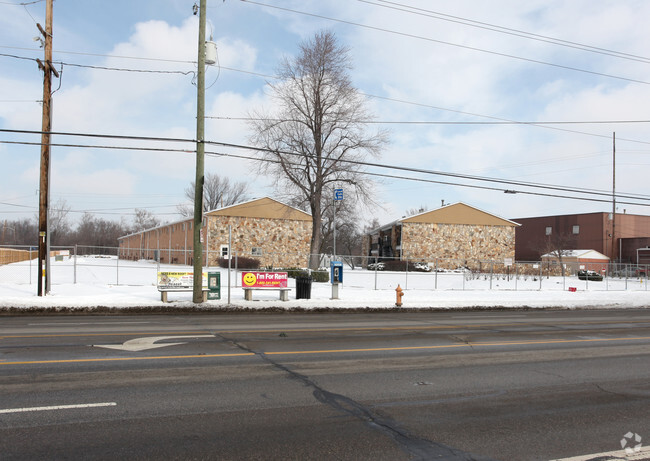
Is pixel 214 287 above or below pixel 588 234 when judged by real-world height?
below

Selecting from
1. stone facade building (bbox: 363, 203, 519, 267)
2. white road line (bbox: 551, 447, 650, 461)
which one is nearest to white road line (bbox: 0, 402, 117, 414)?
white road line (bbox: 551, 447, 650, 461)

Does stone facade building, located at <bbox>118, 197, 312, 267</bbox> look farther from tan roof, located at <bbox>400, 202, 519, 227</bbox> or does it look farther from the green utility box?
the green utility box

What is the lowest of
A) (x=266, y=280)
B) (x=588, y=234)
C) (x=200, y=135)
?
(x=266, y=280)

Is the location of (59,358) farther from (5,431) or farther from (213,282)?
(213,282)

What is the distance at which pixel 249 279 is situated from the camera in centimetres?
1967

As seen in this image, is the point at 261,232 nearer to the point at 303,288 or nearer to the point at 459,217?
the point at 459,217

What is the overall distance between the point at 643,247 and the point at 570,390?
75.4 meters

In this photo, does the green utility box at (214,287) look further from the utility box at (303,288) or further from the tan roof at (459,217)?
the tan roof at (459,217)

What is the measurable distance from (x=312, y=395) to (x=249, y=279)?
13754 mm

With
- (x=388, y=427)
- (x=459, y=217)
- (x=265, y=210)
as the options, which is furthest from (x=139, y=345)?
(x=459, y=217)

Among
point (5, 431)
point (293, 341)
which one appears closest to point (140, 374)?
point (5, 431)

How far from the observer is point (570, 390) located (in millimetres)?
6812

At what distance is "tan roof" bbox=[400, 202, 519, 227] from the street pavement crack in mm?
49047

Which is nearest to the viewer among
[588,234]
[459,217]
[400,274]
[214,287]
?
[214,287]
